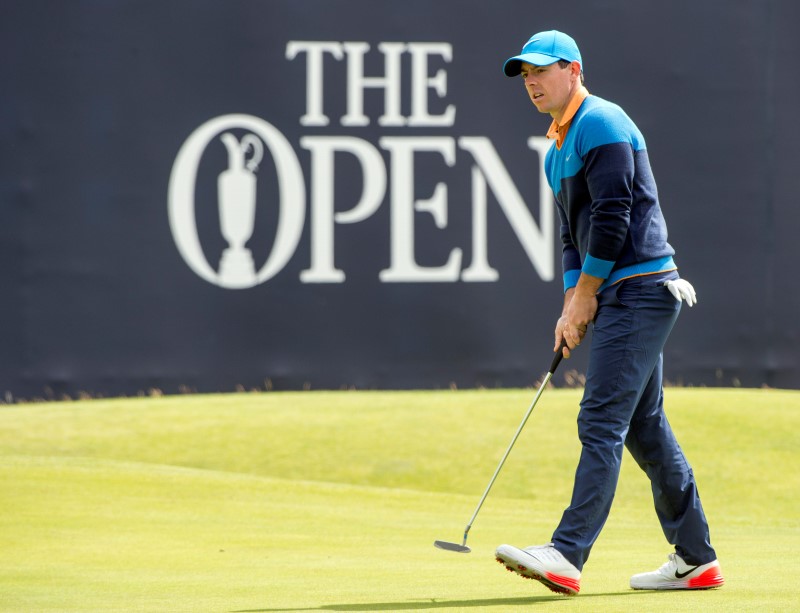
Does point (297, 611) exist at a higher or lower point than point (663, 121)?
lower

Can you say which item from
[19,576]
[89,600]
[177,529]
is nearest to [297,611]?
[89,600]

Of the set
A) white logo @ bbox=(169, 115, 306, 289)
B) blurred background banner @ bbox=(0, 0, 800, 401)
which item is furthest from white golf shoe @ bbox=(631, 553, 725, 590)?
white logo @ bbox=(169, 115, 306, 289)

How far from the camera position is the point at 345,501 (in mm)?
6074

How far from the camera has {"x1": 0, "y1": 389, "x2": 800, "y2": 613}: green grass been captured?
3.38 metres

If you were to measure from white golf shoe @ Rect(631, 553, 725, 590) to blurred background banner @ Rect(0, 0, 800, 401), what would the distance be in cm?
547

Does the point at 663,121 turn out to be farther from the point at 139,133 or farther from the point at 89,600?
the point at 89,600

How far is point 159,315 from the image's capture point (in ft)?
28.8

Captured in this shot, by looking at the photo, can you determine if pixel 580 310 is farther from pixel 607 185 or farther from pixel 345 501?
pixel 345 501

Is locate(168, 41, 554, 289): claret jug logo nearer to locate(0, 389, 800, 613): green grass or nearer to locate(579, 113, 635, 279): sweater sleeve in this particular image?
locate(0, 389, 800, 613): green grass

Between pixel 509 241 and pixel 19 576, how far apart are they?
561cm

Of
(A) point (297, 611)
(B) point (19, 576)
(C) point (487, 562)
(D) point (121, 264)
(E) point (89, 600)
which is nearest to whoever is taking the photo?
(A) point (297, 611)

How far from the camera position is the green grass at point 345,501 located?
3.38m

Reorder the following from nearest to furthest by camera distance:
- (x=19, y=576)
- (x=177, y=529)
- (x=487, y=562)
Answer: (x=19, y=576)
(x=487, y=562)
(x=177, y=529)

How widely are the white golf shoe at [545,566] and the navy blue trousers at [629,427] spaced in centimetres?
4
